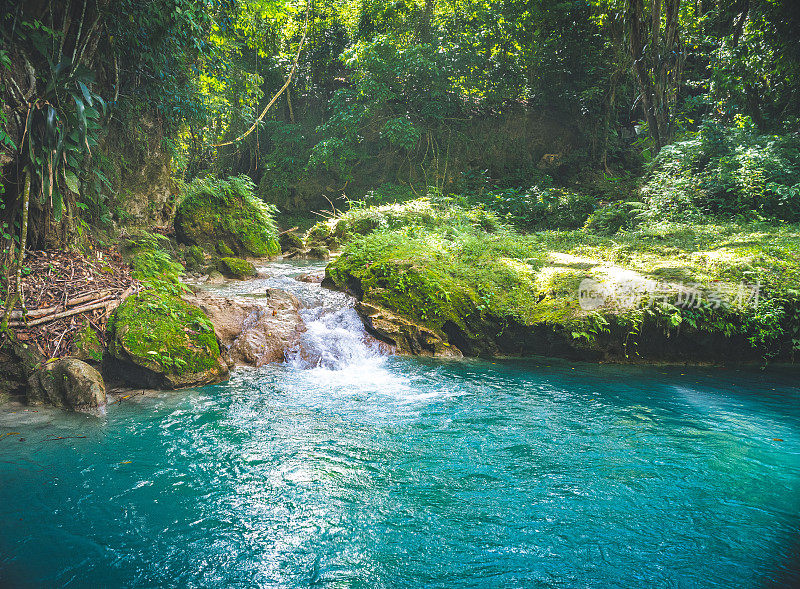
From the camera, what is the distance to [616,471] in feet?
13.1

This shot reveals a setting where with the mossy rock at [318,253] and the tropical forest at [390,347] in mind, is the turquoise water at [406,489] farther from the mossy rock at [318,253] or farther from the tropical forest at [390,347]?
the mossy rock at [318,253]

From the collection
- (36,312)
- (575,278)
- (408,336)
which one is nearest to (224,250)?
(408,336)

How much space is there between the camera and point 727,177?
11172 millimetres

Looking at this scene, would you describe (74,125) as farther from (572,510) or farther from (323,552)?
(572,510)

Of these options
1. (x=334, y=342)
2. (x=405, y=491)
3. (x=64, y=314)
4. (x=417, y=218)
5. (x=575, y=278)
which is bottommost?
(x=405, y=491)

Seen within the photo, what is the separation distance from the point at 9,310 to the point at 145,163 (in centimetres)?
536

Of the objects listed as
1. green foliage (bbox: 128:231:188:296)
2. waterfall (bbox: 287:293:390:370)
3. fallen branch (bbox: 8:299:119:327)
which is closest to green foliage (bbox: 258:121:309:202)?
green foliage (bbox: 128:231:188:296)

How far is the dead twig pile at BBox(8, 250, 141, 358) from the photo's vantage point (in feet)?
17.4

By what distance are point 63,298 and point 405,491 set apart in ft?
16.9

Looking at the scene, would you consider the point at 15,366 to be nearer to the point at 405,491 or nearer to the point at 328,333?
the point at 328,333

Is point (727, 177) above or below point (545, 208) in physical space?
above

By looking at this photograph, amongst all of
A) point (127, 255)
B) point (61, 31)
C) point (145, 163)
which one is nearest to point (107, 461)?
point (127, 255)

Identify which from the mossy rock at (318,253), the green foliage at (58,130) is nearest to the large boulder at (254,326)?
the green foliage at (58,130)

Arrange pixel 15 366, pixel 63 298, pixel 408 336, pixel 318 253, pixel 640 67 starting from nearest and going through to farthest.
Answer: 1. pixel 15 366
2. pixel 63 298
3. pixel 408 336
4. pixel 640 67
5. pixel 318 253
